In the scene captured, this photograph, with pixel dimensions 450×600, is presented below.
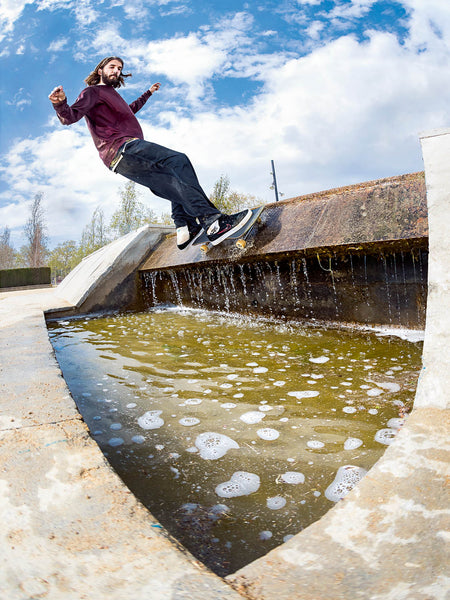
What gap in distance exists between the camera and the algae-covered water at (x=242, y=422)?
1.23 meters

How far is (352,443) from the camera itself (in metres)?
1.62

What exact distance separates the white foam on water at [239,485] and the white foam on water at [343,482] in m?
0.26

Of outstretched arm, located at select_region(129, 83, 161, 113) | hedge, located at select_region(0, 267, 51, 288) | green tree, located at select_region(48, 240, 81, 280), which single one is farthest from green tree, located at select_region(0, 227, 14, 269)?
outstretched arm, located at select_region(129, 83, 161, 113)

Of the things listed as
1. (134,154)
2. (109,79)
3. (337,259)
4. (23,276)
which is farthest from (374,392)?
(23,276)

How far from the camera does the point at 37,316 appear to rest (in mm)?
4465

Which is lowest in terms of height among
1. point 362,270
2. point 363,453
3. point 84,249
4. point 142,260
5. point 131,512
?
point 363,453

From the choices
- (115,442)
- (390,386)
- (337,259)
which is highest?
(337,259)

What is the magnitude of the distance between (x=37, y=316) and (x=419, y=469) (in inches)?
171

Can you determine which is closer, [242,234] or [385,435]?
[385,435]

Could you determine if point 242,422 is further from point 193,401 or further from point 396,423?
point 396,423

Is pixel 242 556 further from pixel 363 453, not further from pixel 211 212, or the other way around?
pixel 211 212

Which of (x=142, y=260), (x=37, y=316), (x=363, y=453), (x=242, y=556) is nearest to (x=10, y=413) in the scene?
(x=242, y=556)

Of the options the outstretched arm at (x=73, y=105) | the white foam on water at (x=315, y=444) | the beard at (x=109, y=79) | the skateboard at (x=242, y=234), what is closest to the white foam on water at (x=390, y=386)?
the white foam on water at (x=315, y=444)

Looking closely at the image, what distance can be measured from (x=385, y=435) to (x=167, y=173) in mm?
3576
